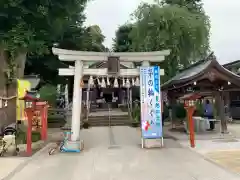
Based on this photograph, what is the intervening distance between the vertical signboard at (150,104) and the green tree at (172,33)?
1430cm

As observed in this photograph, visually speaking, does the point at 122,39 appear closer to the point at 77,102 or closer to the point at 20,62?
the point at 20,62

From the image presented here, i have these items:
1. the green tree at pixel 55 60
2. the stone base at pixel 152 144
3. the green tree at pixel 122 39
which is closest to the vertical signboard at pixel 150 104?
the stone base at pixel 152 144

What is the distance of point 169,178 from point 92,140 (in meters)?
7.81

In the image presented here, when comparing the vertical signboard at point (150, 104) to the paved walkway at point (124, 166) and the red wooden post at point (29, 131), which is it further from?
the red wooden post at point (29, 131)

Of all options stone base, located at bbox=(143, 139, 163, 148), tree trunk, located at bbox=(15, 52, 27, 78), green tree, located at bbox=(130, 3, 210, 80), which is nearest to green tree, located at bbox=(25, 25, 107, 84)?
tree trunk, located at bbox=(15, 52, 27, 78)

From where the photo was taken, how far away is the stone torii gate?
1167 cm

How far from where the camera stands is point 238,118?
75.5 feet

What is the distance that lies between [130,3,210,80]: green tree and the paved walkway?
16.2 meters

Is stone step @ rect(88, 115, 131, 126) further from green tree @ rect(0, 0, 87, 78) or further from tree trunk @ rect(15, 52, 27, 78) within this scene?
green tree @ rect(0, 0, 87, 78)

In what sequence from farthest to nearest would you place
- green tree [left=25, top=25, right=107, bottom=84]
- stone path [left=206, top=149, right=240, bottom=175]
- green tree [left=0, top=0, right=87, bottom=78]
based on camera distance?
green tree [left=25, top=25, right=107, bottom=84] < green tree [left=0, top=0, right=87, bottom=78] < stone path [left=206, top=149, right=240, bottom=175]

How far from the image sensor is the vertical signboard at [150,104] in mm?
11648

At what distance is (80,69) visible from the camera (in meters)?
11.9

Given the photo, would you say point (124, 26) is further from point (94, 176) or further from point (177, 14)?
point (94, 176)

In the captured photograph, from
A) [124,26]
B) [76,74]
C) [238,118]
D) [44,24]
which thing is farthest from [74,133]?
[124,26]
